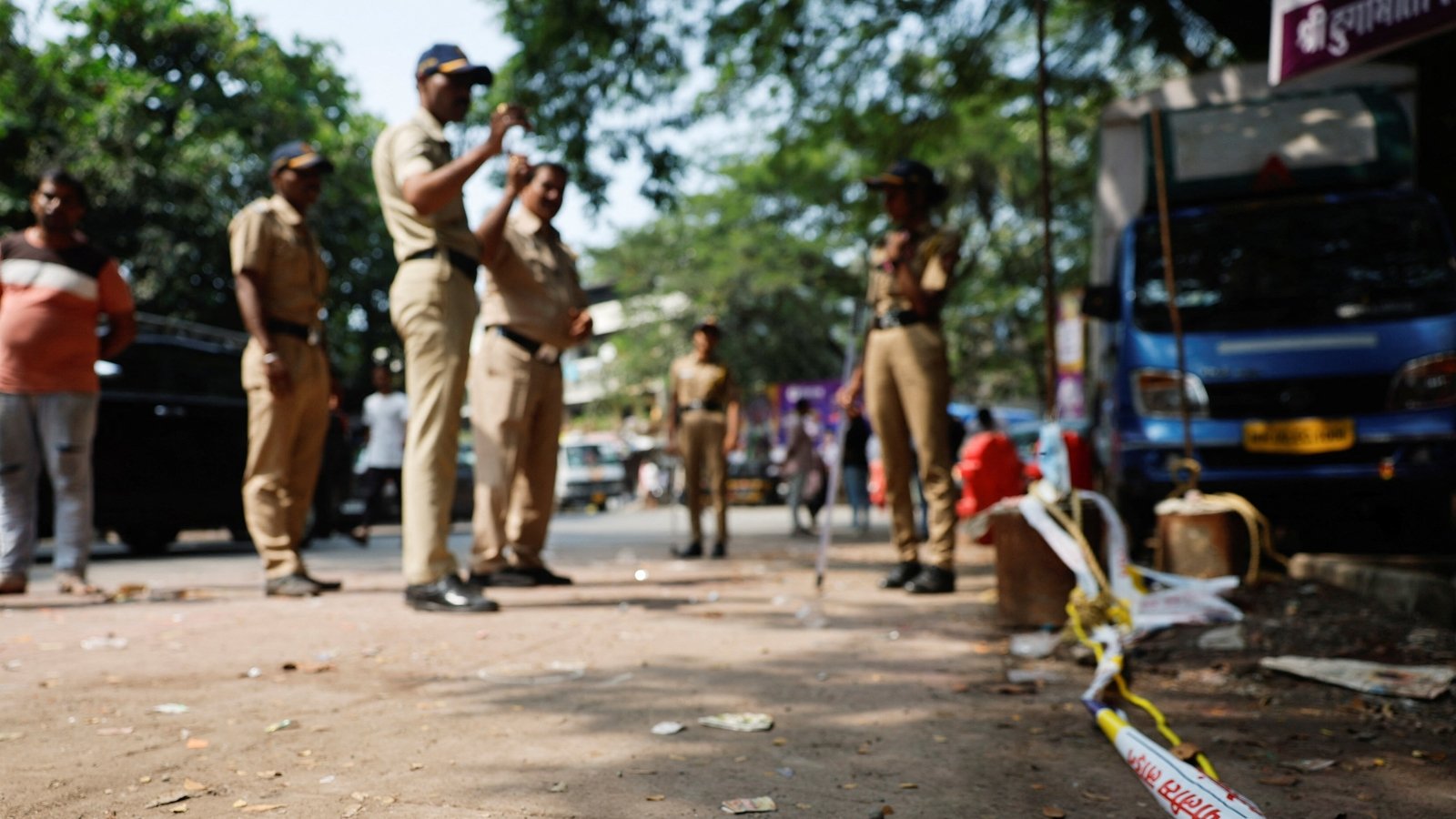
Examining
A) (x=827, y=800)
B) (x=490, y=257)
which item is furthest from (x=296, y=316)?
(x=827, y=800)

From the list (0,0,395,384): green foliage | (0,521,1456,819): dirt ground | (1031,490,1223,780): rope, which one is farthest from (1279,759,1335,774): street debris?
(0,0,395,384): green foliage

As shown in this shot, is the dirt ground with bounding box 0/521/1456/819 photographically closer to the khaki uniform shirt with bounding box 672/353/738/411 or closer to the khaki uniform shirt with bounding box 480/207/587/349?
the khaki uniform shirt with bounding box 480/207/587/349

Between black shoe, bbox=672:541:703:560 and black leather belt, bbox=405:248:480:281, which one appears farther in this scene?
black shoe, bbox=672:541:703:560

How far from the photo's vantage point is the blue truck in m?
7.09

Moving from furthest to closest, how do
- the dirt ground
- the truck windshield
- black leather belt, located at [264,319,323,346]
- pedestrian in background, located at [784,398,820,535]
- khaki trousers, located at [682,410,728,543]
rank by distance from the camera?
pedestrian in background, located at [784,398,820,535] → khaki trousers, located at [682,410,728,543] → the truck windshield → black leather belt, located at [264,319,323,346] → the dirt ground

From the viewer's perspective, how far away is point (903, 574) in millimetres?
6402

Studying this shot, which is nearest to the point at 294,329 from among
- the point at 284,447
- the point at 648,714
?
the point at 284,447

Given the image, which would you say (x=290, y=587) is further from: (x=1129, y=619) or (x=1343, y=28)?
(x=1343, y=28)

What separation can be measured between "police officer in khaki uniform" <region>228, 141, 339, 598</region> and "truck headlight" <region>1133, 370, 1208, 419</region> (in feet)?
15.0

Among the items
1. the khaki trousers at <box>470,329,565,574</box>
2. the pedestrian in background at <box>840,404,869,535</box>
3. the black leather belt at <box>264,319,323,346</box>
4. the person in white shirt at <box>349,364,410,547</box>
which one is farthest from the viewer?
the pedestrian in background at <box>840,404,869,535</box>

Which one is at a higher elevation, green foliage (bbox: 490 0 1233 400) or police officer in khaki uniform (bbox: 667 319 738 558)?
green foliage (bbox: 490 0 1233 400)

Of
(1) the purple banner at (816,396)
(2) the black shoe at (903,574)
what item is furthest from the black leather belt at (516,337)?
(1) the purple banner at (816,396)

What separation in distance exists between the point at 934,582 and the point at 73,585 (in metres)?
4.06

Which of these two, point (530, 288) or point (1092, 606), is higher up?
point (530, 288)
